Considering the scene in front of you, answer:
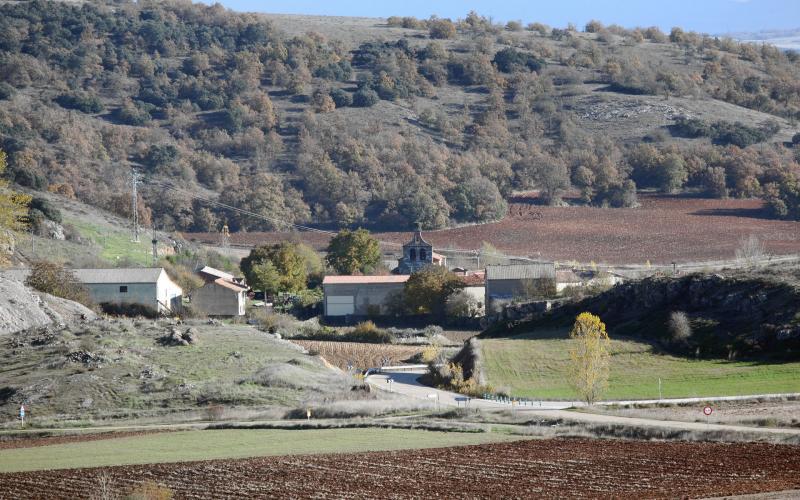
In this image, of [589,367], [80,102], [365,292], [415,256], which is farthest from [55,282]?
[80,102]

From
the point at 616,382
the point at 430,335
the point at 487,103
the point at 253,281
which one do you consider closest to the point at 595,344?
the point at 616,382

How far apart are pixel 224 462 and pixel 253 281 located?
5804 centimetres

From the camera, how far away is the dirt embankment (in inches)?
2457

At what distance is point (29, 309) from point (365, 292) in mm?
29705

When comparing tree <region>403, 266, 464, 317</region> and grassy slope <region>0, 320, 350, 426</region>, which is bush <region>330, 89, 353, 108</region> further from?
grassy slope <region>0, 320, 350, 426</region>

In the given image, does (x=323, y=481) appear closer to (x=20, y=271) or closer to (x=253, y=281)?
(x=20, y=271)

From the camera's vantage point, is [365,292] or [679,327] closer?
[679,327]

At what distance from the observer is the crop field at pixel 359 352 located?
68.8 meters

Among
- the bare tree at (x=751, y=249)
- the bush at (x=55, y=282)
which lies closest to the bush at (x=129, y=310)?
the bush at (x=55, y=282)

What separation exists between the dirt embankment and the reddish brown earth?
171 feet

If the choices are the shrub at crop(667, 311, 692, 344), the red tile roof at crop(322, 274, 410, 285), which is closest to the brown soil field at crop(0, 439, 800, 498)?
the shrub at crop(667, 311, 692, 344)

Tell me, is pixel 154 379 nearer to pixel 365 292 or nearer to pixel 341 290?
Result: pixel 341 290

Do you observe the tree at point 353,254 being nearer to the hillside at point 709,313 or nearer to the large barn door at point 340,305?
the large barn door at point 340,305

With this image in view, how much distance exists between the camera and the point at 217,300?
84.5 meters
